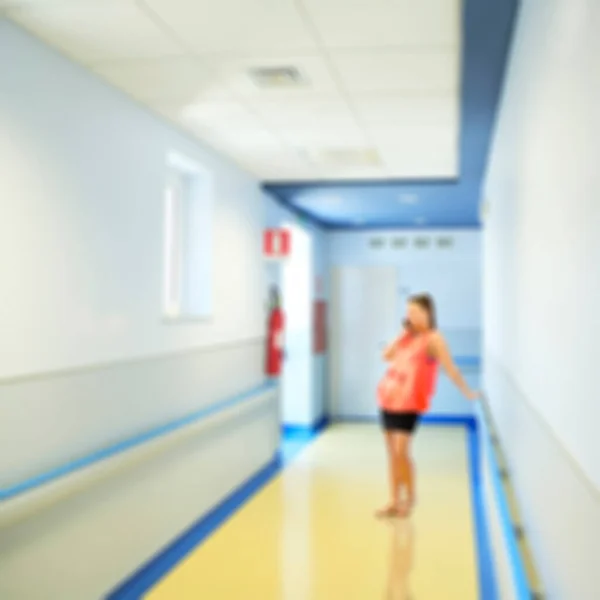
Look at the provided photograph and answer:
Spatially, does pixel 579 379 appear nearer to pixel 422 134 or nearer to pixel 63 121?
pixel 63 121

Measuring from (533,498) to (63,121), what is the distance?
2873mm

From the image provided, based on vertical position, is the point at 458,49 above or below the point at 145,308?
above

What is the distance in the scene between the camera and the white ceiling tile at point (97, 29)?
338 centimetres

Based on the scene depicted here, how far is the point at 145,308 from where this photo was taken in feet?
16.4

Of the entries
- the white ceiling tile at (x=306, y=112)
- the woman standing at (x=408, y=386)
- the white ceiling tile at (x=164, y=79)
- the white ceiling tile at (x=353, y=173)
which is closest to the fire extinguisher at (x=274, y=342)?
the white ceiling tile at (x=353, y=173)

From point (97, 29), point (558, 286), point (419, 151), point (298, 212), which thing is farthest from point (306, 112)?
point (298, 212)

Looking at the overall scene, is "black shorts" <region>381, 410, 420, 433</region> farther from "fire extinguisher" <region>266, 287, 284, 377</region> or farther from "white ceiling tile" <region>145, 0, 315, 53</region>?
"white ceiling tile" <region>145, 0, 315, 53</region>

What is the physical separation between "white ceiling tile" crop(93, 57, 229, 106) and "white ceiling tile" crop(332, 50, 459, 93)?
78 cm

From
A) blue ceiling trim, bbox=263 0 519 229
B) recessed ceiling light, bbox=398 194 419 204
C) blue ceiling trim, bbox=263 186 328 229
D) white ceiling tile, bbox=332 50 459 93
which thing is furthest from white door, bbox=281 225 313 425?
white ceiling tile, bbox=332 50 459 93

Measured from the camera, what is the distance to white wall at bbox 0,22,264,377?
3.55m

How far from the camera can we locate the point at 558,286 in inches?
83.4

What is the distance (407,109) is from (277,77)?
1.07 metres

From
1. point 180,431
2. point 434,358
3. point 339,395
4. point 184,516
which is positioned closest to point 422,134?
point 434,358

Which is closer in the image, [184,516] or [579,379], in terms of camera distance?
[579,379]
